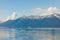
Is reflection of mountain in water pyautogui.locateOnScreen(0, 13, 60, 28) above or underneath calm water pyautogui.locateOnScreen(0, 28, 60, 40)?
above

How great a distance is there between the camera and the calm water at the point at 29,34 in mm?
1401

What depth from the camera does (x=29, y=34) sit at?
1.41 meters

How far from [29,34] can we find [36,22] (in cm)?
19

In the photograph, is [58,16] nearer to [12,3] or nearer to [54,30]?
[54,30]

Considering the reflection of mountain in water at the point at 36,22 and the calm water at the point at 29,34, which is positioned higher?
the reflection of mountain in water at the point at 36,22

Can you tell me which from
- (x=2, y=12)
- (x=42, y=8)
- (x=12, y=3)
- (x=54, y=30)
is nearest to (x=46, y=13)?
(x=42, y=8)

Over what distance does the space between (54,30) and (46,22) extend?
0.15 meters

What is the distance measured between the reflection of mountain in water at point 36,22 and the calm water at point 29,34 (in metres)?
0.06

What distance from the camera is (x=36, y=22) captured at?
1408 mm

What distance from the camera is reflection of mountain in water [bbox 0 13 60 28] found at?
4.53 ft

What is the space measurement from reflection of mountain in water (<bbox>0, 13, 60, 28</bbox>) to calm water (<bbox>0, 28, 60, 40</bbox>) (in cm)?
6

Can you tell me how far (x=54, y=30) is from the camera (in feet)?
4.52

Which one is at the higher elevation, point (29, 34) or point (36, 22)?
point (36, 22)

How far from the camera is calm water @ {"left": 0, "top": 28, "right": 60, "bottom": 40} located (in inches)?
55.2
